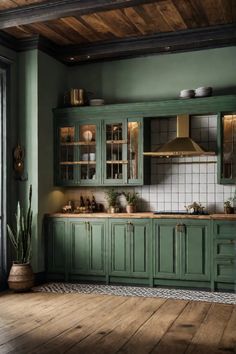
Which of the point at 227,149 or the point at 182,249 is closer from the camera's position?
the point at 182,249

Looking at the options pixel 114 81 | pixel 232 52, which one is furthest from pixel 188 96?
pixel 114 81

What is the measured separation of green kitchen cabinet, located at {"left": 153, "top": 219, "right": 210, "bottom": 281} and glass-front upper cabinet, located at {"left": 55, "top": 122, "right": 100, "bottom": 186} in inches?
48.8

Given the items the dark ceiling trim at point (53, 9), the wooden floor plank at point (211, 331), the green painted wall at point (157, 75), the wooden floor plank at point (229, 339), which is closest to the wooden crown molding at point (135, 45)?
the green painted wall at point (157, 75)

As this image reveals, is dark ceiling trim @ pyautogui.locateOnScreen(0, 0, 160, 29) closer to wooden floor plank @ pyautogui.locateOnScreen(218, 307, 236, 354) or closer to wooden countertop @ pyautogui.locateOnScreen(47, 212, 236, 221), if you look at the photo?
wooden countertop @ pyautogui.locateOnScreen(47, 212, 236, 221)

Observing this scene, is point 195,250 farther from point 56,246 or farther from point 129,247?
point 56,246

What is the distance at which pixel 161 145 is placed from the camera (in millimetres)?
6461

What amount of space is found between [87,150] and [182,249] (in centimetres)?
191

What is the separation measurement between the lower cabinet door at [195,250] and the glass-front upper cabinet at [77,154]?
1487mm

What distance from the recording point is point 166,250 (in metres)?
5.82

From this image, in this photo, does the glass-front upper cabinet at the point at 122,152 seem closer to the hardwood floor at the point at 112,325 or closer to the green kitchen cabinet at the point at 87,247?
the green kitchen cabinet at the point at 87,247

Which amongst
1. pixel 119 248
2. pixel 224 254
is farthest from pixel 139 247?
pixel 224 254

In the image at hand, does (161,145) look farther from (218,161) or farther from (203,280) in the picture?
(203,280)

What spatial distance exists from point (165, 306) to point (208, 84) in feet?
9.93

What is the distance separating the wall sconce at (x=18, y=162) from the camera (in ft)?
20.0
